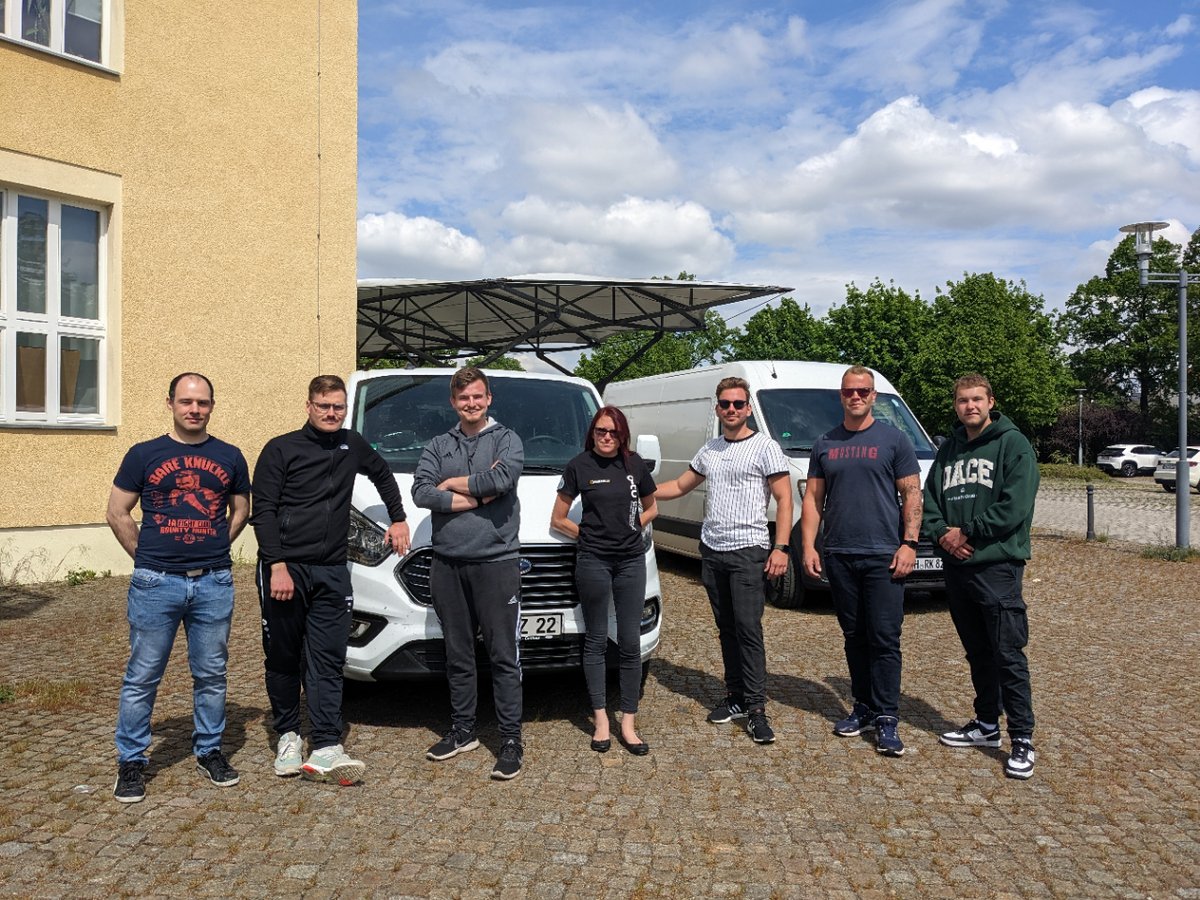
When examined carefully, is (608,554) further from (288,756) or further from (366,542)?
(288,756)

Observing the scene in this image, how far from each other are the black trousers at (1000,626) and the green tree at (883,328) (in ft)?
147

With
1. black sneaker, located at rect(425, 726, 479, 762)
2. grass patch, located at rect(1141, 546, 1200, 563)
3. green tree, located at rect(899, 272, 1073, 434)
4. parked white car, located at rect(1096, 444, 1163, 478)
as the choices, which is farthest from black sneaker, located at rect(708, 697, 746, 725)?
parked white car, located at rect(1096, 444, 1163, 478)

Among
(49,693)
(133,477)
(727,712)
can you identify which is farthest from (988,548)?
(49,693)

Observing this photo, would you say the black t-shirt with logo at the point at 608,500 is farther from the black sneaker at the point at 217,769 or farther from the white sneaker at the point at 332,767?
the black sneaker at the point at 217,769

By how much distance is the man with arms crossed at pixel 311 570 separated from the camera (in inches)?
177

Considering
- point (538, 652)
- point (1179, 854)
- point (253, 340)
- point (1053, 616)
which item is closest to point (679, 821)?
point (538, 652)

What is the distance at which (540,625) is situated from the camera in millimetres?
5125

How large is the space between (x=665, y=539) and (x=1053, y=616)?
4.28 meters

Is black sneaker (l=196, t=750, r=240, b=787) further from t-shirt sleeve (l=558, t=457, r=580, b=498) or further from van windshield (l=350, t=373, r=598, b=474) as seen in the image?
t-shirt sleeve (l=558, t=457, r=580, b=498)

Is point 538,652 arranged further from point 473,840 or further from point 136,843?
point 136,843

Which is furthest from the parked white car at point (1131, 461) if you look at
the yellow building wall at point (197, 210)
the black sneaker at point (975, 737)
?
the black sneaker at point (975, 737)

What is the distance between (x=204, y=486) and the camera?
440 cm

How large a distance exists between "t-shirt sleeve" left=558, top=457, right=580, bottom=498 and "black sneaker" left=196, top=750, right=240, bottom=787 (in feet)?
6.48

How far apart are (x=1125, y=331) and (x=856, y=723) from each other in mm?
64048
